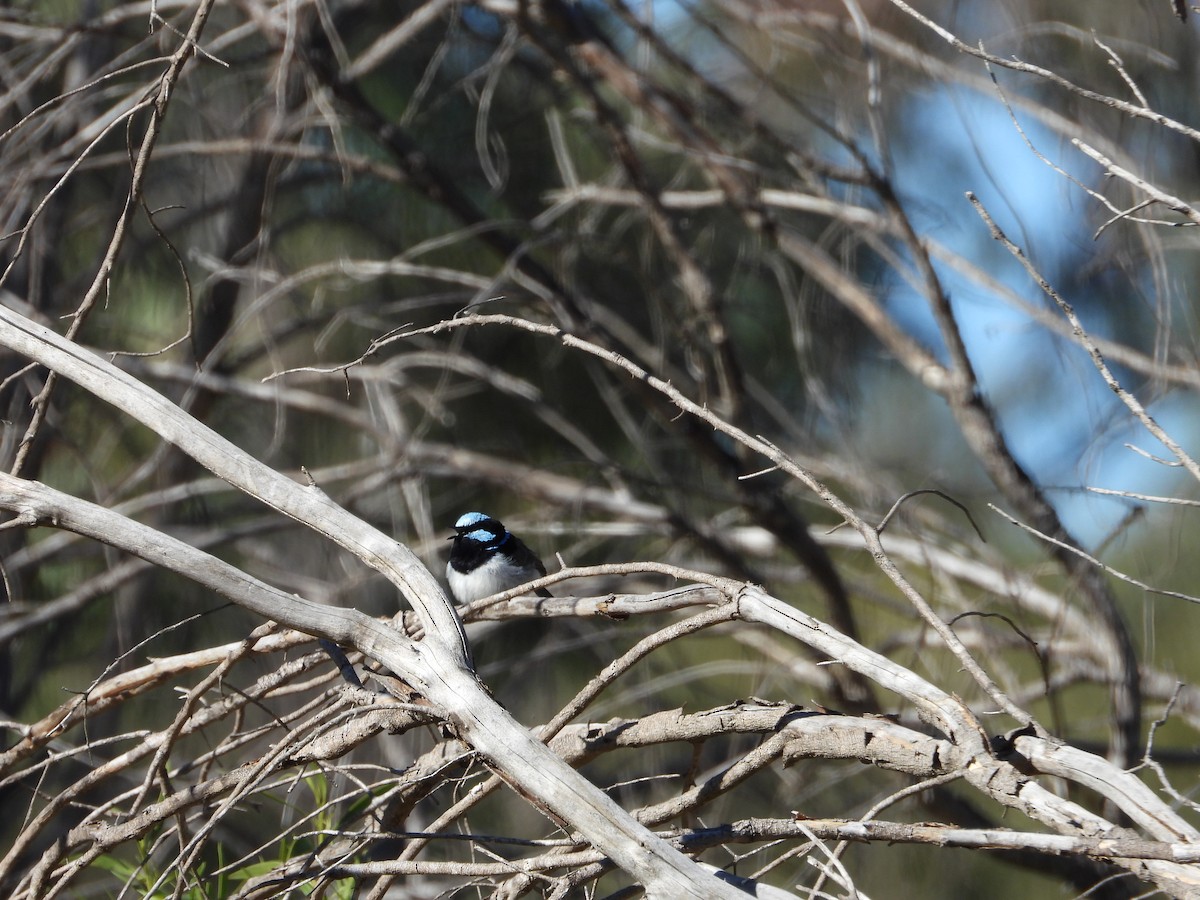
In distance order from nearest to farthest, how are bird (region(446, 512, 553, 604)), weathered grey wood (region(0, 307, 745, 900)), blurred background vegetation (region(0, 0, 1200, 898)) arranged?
1. weathered grey wood (region(0, 307, 745, 900))
2. blurred background vegetation (region(0, 0, 1200, 898))
3. bird (region(446, 512, 553, 604))

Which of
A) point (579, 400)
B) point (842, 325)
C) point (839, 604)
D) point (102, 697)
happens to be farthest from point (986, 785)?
point (579, 400)

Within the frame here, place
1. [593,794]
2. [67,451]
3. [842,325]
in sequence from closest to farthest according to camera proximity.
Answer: [593,794]
[842,325]
[67,451]

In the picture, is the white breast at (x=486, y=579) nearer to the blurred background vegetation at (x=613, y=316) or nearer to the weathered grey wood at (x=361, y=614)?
the blurred background vegetation at (x=613, y=316)

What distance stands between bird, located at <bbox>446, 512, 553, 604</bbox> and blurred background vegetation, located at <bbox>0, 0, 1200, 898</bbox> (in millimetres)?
179

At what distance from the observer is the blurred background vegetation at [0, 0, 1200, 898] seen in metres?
3.75

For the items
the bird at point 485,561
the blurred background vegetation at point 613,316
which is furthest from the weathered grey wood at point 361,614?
the bird at point 485,561

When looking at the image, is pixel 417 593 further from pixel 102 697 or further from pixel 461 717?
pixel 102 697

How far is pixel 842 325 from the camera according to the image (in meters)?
5.29

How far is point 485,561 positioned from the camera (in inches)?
183

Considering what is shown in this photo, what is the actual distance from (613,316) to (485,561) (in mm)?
1478

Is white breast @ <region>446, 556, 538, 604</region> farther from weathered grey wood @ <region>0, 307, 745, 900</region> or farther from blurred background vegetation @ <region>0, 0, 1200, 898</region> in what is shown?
weathered grey wood @ <region>0, 307, 745, 900</region>

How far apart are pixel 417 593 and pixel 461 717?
0.85 feet

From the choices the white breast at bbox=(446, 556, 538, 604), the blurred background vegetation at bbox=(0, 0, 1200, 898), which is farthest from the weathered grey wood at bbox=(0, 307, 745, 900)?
the white breast at bbox=(446, 556, 538, 604)

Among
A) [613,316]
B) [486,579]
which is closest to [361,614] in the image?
[486,579]
